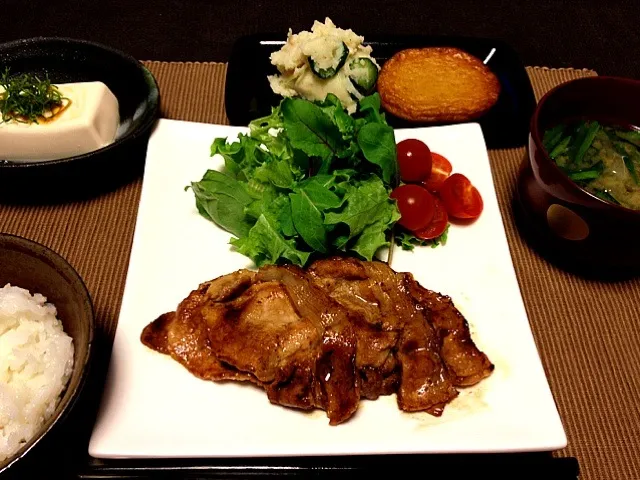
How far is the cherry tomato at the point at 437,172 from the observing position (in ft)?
10.3

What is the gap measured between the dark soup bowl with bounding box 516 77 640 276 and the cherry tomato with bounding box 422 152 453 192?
40 cm

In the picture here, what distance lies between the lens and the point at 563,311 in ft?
9.38

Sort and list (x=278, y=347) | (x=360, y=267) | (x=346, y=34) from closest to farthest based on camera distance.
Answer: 1. (x=278, y=347)
2. (x=360, y=267)
3. (x=346, y=34)

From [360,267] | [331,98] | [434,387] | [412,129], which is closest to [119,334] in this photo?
[360,267]

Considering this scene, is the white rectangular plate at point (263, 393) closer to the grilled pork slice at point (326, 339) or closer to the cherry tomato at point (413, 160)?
the grilled pork slice at point (326, 339)

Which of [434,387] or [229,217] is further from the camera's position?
[229,217]

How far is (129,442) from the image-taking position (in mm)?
2094

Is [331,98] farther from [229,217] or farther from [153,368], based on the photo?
[153,368]

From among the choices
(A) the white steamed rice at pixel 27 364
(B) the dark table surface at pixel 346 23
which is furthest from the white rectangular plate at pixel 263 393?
(B) the dark table surface at pixel 346 23

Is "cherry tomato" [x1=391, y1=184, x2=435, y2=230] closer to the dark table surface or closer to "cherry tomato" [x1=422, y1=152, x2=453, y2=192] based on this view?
"cherry tomato" [x1=422, y1=152, x2=453, y2=192]

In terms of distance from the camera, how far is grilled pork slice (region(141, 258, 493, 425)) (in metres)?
2.22

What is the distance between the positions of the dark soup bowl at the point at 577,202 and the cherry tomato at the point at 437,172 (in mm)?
395

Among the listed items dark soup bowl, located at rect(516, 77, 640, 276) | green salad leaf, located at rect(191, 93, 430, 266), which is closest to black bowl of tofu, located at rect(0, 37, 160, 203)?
green salad leaf, located at rect(191, 93, 430, 266)

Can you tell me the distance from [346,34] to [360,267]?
6.32ft
